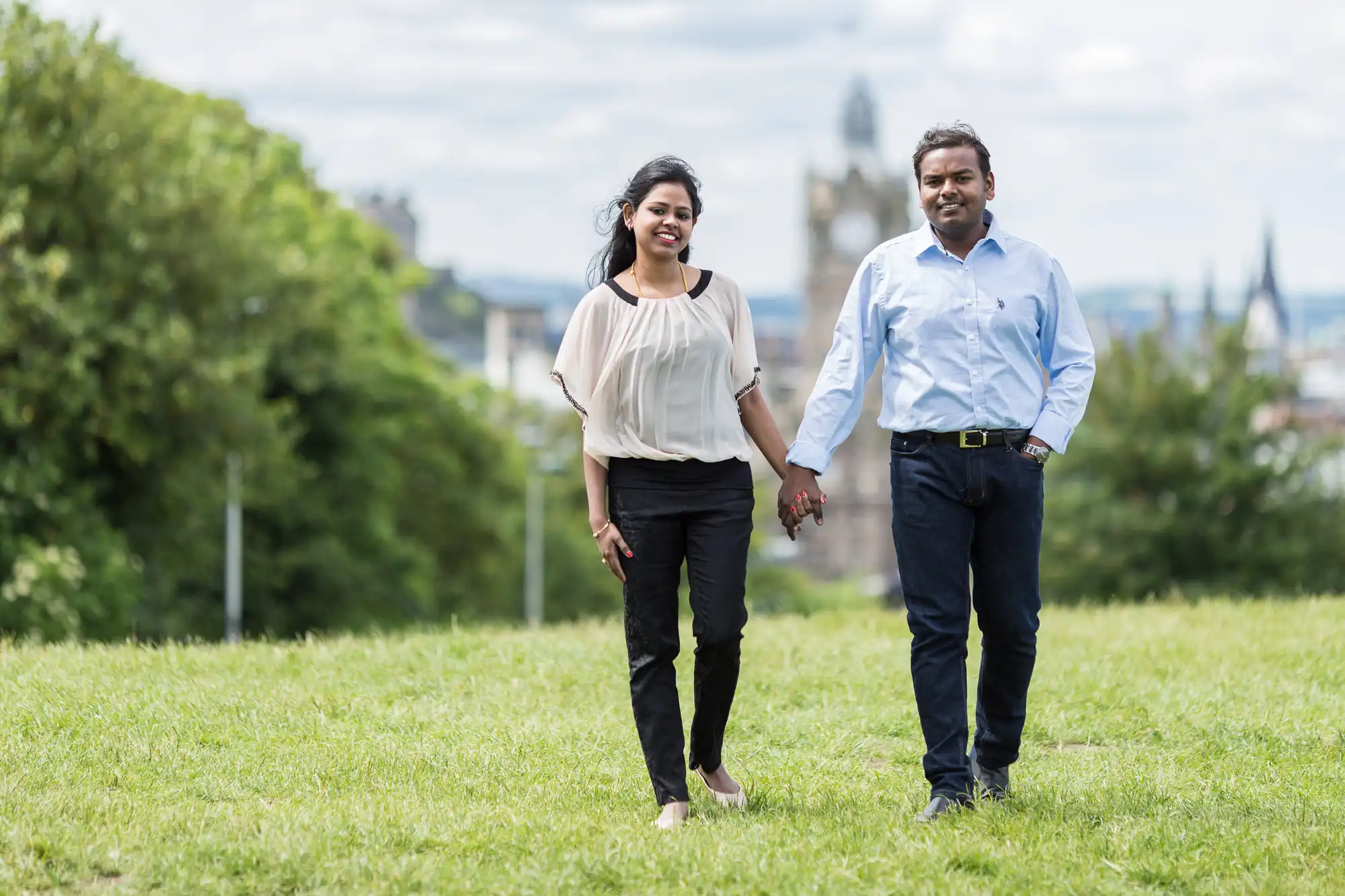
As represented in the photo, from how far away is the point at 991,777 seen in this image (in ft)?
19.7

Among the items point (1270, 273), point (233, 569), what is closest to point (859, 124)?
point (1270, 273)

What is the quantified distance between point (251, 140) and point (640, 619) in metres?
31.5

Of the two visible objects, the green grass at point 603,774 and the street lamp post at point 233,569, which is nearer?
the green grass at point 603,774

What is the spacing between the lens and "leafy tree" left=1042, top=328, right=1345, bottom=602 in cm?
3388

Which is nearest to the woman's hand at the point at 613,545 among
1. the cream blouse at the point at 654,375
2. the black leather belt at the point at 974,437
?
the cream blouse at the point at 654,375

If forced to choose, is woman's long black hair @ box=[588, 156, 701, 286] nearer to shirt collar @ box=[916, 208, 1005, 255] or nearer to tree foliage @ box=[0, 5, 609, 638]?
shirt collar @ box=[916, 208, 1005, 255]

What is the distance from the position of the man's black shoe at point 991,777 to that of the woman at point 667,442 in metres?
0.88

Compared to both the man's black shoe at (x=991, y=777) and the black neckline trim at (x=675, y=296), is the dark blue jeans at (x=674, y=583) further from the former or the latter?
the man's black shoe at (x=991, y=777)

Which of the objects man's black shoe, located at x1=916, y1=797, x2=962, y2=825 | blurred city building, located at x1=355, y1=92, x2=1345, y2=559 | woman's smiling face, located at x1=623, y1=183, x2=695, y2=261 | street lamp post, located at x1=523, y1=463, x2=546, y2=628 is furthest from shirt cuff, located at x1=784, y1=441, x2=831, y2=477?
blurred city building, located at x1=355, y1=92, x2=1345, y2=559

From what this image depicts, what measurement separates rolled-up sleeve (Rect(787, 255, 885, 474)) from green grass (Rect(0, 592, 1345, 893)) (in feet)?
3.76

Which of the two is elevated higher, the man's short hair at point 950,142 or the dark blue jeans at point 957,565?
the man's short hair at point 950,142

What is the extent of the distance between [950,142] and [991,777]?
2.06 m

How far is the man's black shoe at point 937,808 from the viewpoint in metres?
5.56

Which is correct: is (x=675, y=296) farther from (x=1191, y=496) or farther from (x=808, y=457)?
(x=1191, y=496)
